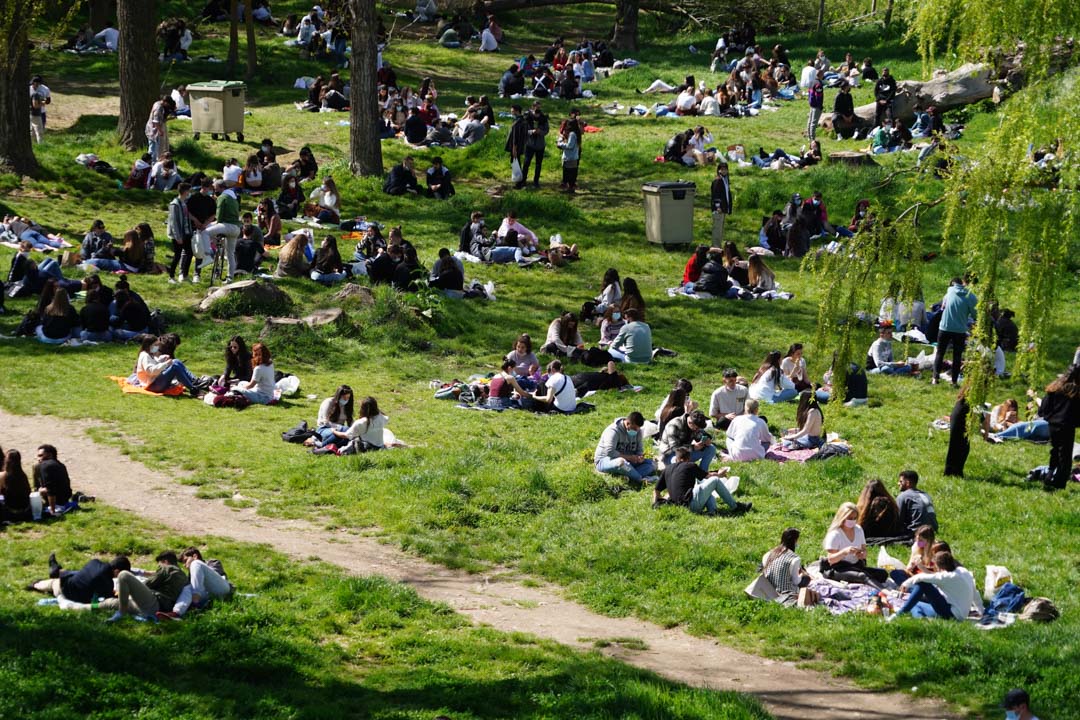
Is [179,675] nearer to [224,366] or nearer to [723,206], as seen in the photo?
[224,366]

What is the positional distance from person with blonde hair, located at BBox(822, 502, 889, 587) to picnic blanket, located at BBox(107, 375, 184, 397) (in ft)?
30.3

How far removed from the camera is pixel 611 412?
1878 centimetres

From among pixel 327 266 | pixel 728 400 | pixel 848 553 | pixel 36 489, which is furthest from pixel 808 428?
pixel 327 266

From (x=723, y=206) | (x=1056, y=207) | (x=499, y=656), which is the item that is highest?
(x=1056, y=207)

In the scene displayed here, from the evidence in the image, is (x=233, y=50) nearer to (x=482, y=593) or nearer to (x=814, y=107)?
(x=814, y=107)

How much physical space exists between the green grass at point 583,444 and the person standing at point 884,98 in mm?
3561

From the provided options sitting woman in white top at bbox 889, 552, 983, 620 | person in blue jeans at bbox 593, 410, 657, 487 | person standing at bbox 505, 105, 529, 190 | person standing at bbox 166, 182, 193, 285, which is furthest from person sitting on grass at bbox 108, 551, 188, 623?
person standing at bbox 505, 105, 529, 190

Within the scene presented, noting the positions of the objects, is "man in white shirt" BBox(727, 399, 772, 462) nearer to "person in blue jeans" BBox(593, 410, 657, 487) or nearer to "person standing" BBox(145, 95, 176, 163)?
"person in blue jeans" BBox(593, 410, 657, 487)

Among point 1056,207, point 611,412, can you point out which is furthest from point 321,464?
point 1056,207

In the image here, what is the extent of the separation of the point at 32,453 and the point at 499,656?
22.8ft

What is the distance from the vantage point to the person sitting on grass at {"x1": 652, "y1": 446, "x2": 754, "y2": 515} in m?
14.8

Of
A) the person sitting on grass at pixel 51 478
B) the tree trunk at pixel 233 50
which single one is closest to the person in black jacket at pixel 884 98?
the tree trunk at pixel 233 50

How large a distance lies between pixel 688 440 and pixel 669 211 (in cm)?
1193

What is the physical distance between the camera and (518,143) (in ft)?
99.6
